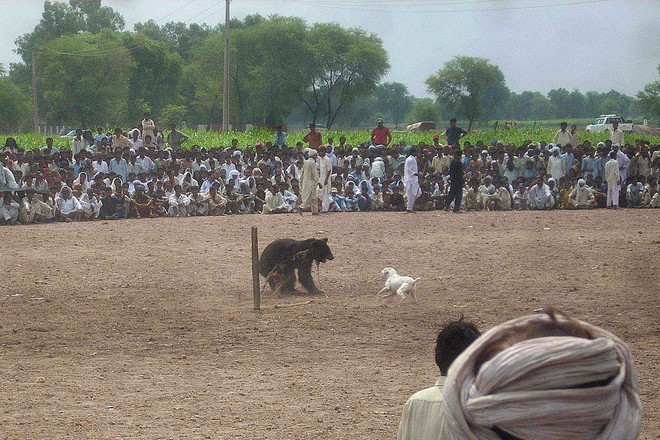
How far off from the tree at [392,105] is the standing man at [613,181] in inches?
3362

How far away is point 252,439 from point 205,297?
16.9 feet

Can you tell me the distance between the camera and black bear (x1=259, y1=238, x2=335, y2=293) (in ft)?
35.8

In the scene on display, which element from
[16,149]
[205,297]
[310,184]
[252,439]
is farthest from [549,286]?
[16,149]

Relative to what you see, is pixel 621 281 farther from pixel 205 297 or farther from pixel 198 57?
pixel 198 57

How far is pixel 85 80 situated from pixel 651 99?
125 ft

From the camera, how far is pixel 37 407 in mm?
6480

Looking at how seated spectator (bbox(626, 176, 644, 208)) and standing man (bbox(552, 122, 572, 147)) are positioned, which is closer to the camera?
seated spectator (bbox(626, 176, 644, 208))

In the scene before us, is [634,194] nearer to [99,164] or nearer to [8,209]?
[99,164]

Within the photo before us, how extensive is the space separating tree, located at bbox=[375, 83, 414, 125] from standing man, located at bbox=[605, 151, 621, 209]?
280 ft

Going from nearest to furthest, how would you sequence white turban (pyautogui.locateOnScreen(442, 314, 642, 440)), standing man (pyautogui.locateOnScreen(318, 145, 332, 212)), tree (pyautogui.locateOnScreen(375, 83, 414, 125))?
white turban (pyautogui.locateOnScreen(442, 314, 642, 440))
standing man (pyautogui.locateOnScreen(318, 145, 332, 212))
tree (pyautogui.locateOnScreen(375, 83, 414, 125))

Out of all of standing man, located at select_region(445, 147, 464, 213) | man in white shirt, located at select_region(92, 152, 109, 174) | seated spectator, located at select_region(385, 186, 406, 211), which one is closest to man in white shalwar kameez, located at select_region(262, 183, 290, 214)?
seated spectator, located at select_region(385, 186, 406, 211)

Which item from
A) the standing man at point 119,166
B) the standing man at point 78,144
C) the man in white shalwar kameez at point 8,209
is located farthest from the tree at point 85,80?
the man in white shalwar kameez at point 8,209

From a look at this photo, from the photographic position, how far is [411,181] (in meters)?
20.9

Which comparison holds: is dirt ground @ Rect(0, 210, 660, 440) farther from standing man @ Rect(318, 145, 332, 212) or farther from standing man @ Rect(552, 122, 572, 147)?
standing man @ Rect(552, 122, 572, 147)
